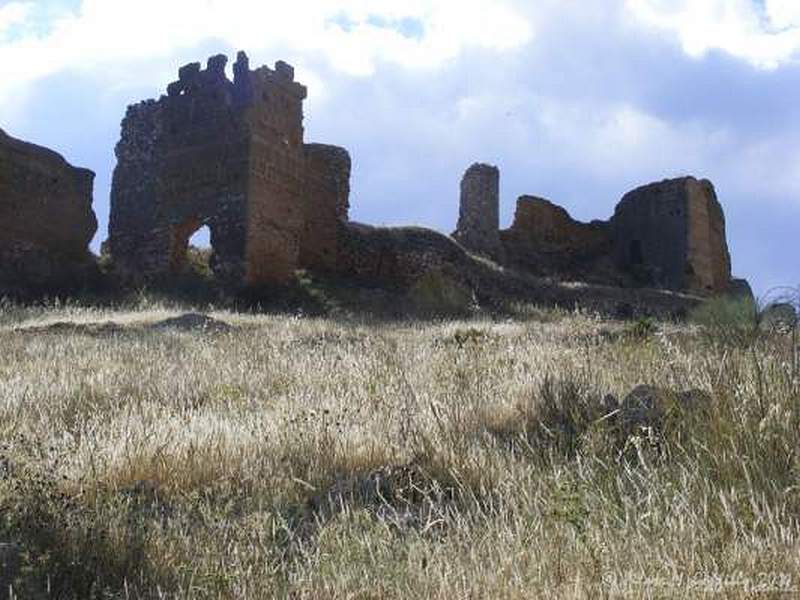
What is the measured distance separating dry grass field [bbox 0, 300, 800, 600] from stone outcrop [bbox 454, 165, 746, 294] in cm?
2403

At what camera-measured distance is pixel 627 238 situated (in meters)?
34.2

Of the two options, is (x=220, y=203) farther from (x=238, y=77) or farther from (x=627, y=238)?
(x=627, y=238)

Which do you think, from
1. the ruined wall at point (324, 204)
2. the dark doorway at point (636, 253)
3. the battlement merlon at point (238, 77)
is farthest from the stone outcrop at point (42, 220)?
the dark doorway at point (636, 253)

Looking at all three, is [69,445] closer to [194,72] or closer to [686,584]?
→ [686,584]

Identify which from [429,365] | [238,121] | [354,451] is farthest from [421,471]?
[238,121]

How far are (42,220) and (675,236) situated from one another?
18.5 m

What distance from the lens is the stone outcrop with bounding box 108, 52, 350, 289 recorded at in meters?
23.1

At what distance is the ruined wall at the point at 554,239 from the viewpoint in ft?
109

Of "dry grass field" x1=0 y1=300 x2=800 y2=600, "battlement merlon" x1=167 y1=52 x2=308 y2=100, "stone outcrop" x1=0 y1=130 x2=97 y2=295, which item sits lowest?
"dry grass field" x1=0 y1=300 x2=800 y2=600

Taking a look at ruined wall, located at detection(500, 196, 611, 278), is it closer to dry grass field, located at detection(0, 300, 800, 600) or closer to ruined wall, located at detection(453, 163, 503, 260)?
ruined wall, located at detection(453, 163, 503, 260)

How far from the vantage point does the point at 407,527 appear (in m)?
4.17

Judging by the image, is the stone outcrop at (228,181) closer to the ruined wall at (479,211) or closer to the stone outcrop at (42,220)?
the stone outcrop at (42,220)

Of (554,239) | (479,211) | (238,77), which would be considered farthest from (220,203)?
(554,239)

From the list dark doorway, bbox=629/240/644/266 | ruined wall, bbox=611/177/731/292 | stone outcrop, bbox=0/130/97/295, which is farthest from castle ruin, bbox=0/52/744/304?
dark doorway, bbox=629/240/644/266
